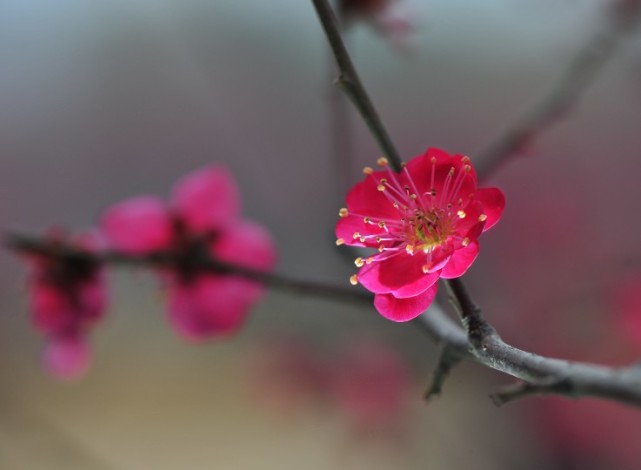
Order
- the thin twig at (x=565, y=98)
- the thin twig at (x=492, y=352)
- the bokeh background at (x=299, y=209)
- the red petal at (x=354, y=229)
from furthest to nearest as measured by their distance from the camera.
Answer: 1. the bokeh background at (x=299, y=209)
2. the thin twig at (x=565, y=98)
3. the red petal at (x=354, y=229)
4. the thin twig at (x=492, y=352)

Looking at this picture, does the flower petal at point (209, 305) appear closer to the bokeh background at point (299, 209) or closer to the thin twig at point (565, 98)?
the bokeh background at point (299, 209)

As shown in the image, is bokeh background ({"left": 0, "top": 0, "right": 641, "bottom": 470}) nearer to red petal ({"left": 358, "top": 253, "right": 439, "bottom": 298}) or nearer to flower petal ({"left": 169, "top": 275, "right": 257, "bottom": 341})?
flower petal ({"left": 169, "top": 275, "right": 257, "bottom": 341})

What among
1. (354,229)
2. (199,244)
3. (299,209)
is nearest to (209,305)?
(199,244)

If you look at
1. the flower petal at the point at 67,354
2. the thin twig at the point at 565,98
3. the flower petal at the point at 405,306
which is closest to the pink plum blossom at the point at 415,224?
the flower petal at the point at 405,306

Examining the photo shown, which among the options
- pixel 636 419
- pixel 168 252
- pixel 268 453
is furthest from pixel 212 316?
pixel 268 453

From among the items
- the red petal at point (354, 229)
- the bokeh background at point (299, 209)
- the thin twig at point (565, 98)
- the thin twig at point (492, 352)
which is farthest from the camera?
the bokeh background at point (299, 209)

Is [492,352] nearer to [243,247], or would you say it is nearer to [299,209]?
[243,247]

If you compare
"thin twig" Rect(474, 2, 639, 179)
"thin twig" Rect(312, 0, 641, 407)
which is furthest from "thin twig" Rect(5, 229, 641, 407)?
"thin twig" Rect(474, 2, 639, 179)
